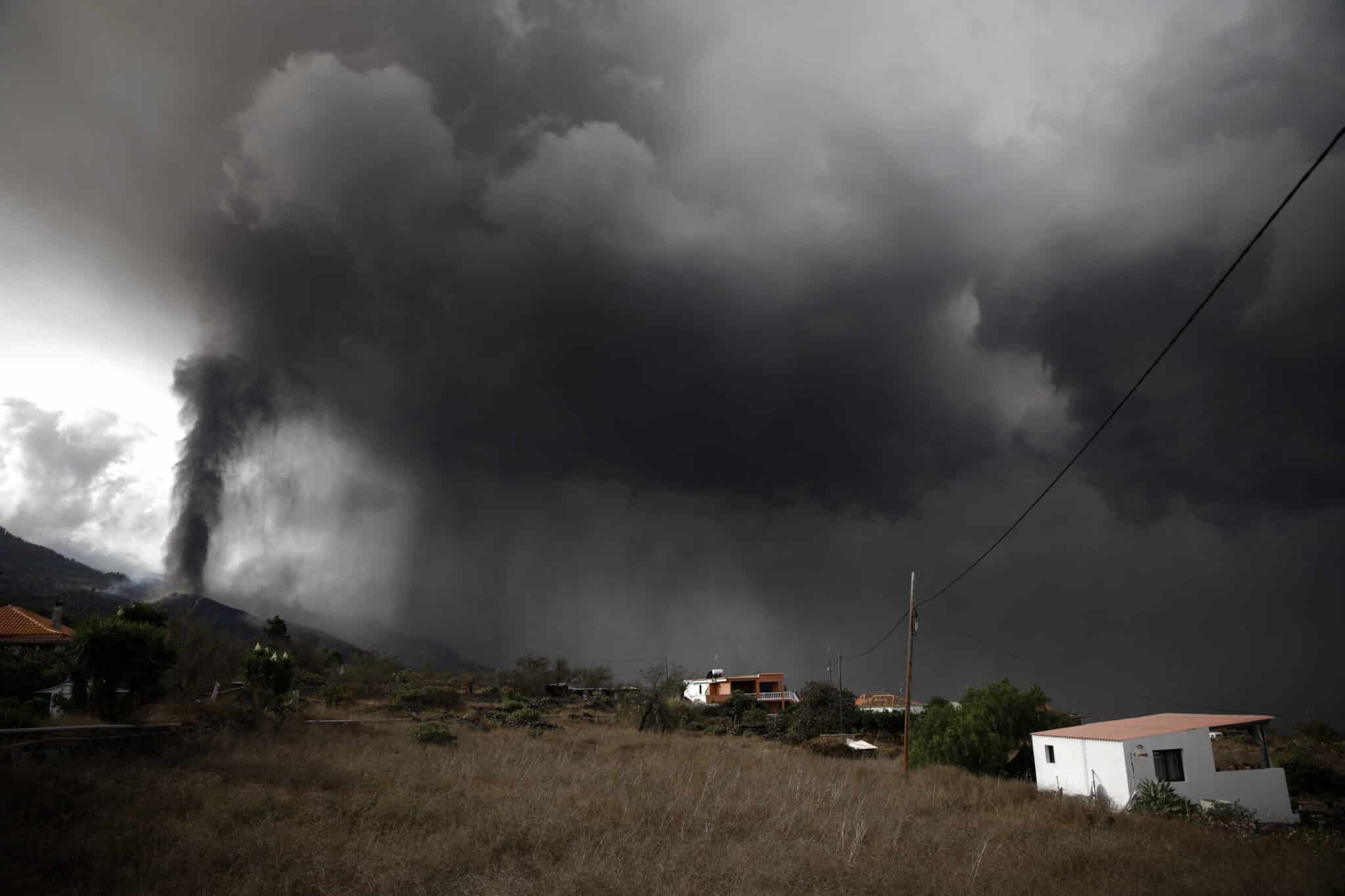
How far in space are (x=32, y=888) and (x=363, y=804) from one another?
6.43 metres

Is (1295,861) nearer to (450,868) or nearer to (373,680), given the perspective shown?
(450,868)

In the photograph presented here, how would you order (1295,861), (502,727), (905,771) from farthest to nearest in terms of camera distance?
(502,727) < (905,771) < (1295,861)

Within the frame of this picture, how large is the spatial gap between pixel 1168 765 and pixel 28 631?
6828 centimetres

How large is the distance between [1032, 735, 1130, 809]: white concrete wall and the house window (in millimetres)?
1393

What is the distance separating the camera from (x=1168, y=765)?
27.7 meters

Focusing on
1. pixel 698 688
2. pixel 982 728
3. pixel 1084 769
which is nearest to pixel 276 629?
pixel 698 688

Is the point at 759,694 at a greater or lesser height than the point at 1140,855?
greater

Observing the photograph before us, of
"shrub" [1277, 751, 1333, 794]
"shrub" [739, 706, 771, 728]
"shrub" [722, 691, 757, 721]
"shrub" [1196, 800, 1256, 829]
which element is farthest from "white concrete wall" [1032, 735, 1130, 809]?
"shrub" [722, 691, 757, 721]

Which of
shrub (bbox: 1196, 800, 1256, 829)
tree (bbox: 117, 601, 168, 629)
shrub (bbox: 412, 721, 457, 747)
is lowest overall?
shrub (bbox: 412, 721, 457, 747)

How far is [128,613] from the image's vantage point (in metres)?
30.3

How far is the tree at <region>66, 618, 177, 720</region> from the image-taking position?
23.1 meters

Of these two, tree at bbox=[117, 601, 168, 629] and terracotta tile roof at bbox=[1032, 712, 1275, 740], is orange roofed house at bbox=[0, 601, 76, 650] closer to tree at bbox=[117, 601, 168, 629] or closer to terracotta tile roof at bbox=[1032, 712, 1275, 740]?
tree at bbox=[117, 601, 168, 629]

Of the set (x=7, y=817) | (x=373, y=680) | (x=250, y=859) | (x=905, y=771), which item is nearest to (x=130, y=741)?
(x=7, y=817)

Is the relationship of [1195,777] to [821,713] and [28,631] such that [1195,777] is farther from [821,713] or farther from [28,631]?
[28,631]
